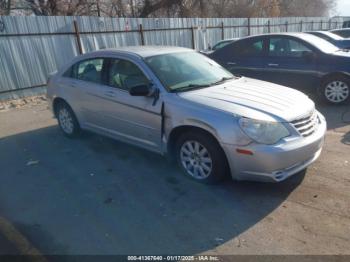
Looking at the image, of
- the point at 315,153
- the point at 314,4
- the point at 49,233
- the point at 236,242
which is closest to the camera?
the point at 236,242

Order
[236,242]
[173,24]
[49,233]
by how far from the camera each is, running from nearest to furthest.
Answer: [236,242], [49,233], [173,24]

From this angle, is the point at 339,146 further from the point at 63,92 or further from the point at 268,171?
the point at 63,92

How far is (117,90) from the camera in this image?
14.7 feet

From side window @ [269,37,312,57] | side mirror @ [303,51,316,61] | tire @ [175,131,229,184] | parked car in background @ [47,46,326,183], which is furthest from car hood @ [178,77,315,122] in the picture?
side window @ [269,37,312,57]

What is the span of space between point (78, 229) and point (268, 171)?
1998mm

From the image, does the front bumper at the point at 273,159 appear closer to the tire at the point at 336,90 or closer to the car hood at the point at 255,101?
the car hood at the point at 255,101

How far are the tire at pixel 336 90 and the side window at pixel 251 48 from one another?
5.42 feet

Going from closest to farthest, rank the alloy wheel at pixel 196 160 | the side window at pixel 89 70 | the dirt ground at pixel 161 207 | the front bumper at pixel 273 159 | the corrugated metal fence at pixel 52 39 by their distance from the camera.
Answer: the dirt ground at pixel 161 207 < the front bumper at pixel 273 159 < the alloy wheel at pixel 196 160 < the side window at pixel 89 70 < the corrugated metal fence at pixel 52 39

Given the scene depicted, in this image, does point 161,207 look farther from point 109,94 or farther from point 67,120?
point 67,120

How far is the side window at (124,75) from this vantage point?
4.26 metres

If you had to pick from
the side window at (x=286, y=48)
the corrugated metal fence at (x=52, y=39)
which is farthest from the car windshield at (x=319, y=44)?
the corrugated metal fence at (x=52, y=39)

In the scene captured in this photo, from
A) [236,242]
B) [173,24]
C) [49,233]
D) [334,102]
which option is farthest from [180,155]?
[173,24]

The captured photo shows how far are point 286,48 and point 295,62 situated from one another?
409mm

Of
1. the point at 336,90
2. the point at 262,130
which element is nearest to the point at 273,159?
the point at 262,130
